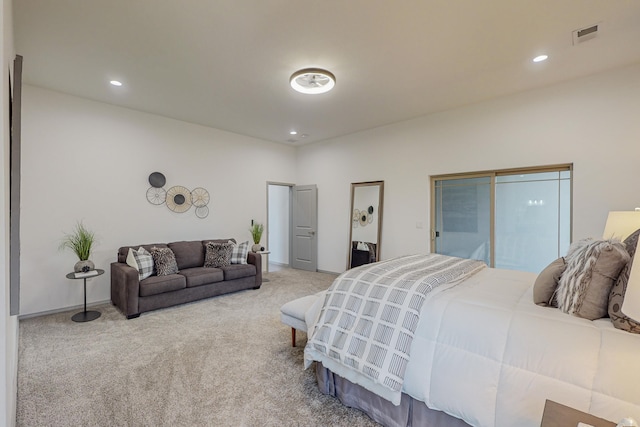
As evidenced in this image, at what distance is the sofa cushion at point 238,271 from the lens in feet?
14.7

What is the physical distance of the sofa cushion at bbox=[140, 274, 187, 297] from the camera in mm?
3648

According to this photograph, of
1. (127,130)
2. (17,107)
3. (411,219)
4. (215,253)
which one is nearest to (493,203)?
(411,219)

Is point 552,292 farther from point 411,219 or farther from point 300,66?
point 411,219

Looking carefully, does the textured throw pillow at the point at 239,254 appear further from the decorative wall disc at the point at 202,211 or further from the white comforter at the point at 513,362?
the white comforter at the point at 513,362

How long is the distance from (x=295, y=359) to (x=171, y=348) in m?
1.26

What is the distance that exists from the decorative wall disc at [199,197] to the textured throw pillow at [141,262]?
141 centimetres

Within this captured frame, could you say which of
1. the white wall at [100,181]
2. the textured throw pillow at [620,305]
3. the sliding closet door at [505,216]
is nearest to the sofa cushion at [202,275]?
the white wall at [100,181]

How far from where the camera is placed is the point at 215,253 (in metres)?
4.69

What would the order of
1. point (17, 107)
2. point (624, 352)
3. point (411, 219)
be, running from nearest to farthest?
point (624, 352), point (17, 107), point (411, 219)

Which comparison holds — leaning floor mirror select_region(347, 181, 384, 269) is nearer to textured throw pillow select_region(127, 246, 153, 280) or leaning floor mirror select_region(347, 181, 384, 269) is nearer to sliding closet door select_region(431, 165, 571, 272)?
sliding closet door select_region(431, 165, 571, 272)

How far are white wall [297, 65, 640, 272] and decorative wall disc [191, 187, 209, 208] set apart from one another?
2.43m

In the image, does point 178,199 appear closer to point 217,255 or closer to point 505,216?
point 217,255

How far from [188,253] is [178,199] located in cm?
103

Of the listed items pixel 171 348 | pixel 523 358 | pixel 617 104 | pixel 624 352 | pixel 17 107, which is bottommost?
pixel 171 348
